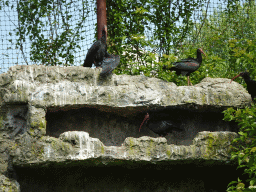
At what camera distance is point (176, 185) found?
630 centimetres

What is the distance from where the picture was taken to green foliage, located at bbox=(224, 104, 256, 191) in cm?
496

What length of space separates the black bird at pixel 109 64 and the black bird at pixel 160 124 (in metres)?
0.82

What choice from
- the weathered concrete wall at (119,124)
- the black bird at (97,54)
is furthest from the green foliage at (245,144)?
the black bird at (97,54)

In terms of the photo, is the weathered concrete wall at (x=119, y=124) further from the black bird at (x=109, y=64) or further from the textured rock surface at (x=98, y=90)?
the black bird at (x=109, y=64)

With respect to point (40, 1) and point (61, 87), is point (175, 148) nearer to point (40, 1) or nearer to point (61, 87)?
point (61, 87)

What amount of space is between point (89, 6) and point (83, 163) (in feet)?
13.3

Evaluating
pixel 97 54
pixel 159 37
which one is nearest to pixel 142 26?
pixel 159 37

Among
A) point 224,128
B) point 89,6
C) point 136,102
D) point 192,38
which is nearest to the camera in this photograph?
point 136,102

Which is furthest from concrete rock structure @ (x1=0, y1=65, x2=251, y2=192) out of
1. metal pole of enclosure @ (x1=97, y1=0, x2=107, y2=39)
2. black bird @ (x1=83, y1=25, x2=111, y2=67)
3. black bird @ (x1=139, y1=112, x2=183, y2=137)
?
metal pole of enclosure @ (x1=97, y1=0, x2=107, y2=39)

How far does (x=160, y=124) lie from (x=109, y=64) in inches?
44.1

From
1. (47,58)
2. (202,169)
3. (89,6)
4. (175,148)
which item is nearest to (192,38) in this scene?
(89,6)

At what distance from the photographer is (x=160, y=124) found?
19.7 feet

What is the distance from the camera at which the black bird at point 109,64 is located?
5.91 m

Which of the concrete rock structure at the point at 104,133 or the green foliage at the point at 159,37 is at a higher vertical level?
the green foliage at the point at 159,37
